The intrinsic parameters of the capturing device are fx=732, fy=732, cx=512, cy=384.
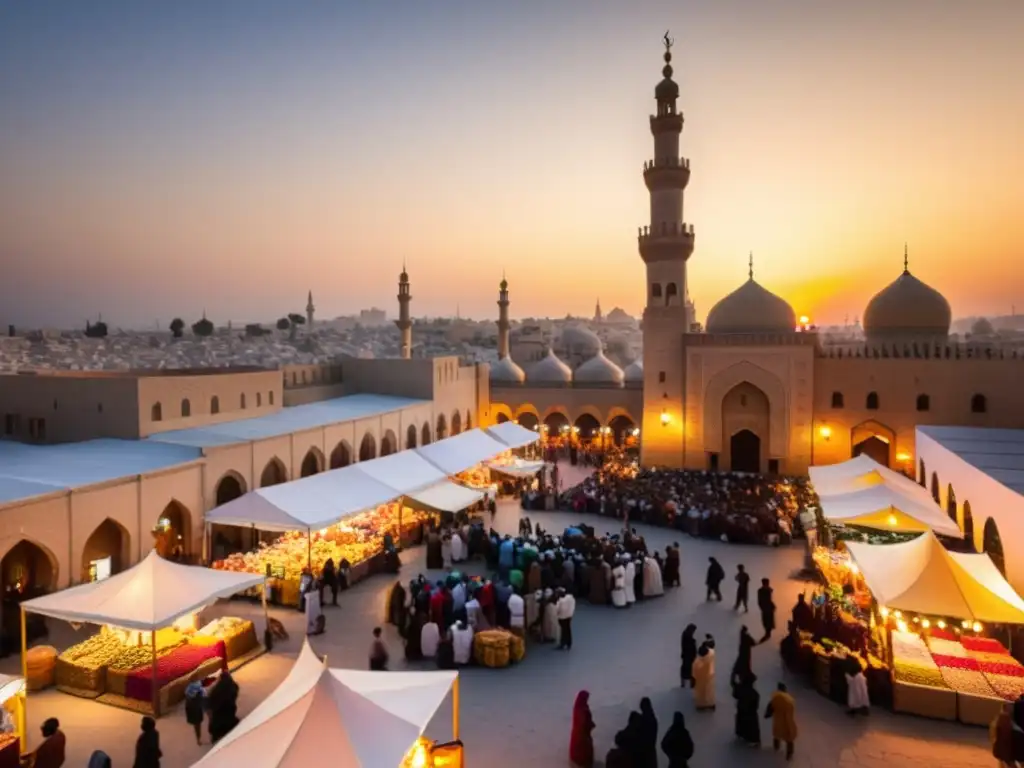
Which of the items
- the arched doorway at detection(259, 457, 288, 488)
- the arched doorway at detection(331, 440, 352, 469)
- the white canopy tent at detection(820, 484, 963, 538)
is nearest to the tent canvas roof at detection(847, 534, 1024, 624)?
the white canopy tent at detection(820, 484, 963, 538)

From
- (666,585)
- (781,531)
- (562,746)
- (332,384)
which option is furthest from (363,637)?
(332,384)

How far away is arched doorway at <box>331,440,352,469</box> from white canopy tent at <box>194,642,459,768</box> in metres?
14.9

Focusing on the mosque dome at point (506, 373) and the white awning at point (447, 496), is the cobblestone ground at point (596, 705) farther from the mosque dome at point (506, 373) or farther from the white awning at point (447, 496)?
the mosque dome at point (506, 373)

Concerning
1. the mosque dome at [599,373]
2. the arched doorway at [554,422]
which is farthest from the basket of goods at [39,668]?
the mosque dome at [599,373]

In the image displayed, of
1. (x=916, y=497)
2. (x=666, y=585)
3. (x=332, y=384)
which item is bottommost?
(x=666, y=585)

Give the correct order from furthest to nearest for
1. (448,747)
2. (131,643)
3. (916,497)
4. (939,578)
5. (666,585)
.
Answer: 1. (916,497)
2. (666,585)
3. (131,643)
4. (939,578)
5. (448,747)

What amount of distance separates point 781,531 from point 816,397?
1043 cm

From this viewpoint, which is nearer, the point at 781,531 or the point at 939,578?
the point at 939,578

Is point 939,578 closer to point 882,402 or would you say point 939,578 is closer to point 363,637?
point 363,637

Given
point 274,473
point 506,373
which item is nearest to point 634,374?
point 506,373

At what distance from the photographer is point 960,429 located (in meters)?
21.2

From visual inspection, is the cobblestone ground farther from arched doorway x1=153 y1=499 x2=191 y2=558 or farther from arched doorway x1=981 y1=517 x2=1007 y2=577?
arched doorway x1=981 y1=517 x2=1007 y2=577

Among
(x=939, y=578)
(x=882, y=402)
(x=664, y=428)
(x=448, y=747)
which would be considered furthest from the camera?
(x=664, y=428)

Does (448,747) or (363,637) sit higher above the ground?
(448,747)
